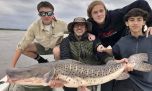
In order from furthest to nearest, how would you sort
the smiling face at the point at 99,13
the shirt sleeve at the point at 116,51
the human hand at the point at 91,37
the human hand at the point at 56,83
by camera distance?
1. the smiling face at the point at 99,13
2. the human hand at the point at 91,37
3. the shirt sleeve at the point at 116,51
4. the human hand at the point at 56,83

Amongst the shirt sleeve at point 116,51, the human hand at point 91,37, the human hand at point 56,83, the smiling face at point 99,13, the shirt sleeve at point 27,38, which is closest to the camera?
the human hand at point 56,83

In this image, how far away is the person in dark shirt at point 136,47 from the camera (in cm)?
611

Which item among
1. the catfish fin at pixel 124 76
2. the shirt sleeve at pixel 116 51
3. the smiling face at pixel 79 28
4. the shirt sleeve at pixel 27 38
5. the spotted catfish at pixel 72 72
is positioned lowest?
the catfish fin at pixel 124 76

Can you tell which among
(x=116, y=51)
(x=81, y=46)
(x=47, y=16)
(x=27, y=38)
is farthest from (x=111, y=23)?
(x=27, y=38)

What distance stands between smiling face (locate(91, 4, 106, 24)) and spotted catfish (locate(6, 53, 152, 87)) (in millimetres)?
1058

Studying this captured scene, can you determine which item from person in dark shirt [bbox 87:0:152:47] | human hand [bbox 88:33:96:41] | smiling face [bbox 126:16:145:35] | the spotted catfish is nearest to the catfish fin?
the spotted catfish

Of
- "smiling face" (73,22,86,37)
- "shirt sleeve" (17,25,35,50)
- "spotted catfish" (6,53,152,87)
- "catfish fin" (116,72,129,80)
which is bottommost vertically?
"catfish fin" (116,72,129,80)

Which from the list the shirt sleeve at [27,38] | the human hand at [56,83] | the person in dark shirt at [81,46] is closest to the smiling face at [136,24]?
the person in dark shirt at [81,46]

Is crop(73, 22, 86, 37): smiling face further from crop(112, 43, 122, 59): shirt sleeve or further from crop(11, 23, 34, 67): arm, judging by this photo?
crop(11, 23, 34, 67): arm

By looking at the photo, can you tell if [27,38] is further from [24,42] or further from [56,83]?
[56,83]

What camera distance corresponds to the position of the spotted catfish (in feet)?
18.3

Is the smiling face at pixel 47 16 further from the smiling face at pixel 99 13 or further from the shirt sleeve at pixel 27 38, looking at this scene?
the smiling face at pixel 99 13

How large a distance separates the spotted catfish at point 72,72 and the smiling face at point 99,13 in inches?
A: 41.6

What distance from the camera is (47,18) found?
23.5 feet
